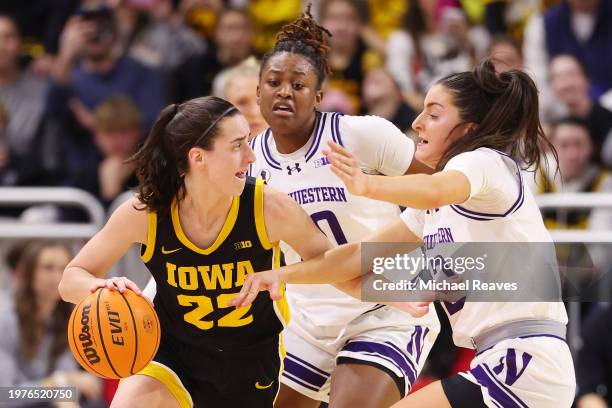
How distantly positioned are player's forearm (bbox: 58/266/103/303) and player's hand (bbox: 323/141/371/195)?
1145mm

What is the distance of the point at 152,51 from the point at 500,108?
543 centimetres

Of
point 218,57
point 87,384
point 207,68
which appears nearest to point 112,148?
point 207,68

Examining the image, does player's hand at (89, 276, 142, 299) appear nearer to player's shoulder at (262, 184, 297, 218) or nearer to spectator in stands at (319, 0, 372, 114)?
player's shoulder at (262, 184, 297, 218)

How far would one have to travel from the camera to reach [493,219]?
12.8ft

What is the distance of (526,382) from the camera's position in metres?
3.83

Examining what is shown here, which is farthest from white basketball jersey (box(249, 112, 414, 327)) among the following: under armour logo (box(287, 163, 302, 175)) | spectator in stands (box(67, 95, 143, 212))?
spectator in stands (box(67, 95, 143, 212))

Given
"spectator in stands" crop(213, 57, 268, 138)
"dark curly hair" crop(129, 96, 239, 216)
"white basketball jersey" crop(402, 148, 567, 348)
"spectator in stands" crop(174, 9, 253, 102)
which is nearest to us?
"white basketball jersey" crop(402, 148, 567, 348)

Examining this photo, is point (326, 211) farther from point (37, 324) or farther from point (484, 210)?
point (37, 324)

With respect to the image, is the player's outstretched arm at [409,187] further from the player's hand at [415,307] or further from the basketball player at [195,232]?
the player's hand at [415,307]

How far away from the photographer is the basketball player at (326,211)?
4.64m

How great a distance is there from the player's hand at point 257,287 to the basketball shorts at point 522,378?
0.74m

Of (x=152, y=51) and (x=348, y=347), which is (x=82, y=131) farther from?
(x=348, y=347)

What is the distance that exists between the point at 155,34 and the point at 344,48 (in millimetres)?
1693

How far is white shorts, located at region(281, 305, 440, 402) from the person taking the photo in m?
4.70
